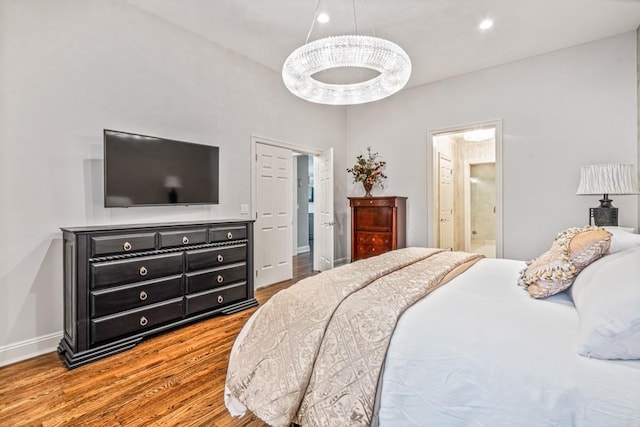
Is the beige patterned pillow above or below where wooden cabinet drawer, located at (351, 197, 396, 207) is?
below

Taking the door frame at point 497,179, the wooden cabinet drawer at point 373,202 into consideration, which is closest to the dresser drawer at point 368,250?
the wooden cabinet drawer at point 373,202

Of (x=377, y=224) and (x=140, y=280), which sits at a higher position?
(x=377, y=224)

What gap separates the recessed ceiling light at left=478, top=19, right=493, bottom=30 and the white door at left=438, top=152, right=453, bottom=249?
194 cm

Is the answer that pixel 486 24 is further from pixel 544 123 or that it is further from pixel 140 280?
pixel 140 280

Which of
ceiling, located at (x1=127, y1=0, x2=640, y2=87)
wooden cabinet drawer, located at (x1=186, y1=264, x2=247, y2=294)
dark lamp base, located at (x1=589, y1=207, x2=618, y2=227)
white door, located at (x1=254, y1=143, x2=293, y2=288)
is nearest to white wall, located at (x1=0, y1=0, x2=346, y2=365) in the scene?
ceiling, located at (x1=127, y1=0, x2=640, y2=87)

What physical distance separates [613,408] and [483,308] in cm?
52

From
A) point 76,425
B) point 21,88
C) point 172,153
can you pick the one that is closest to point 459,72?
point 172,153

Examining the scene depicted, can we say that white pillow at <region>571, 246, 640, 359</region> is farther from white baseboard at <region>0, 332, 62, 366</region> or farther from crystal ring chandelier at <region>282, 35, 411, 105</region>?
white baseboard at <region>0, 332, 62, 366</region>

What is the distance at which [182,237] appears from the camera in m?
2.84

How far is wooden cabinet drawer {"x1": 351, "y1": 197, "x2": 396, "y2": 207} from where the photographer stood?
447 cm

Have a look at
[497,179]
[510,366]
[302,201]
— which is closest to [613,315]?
[510,366]

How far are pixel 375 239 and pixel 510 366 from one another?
357cm

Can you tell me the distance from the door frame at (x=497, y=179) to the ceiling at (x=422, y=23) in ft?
2.76

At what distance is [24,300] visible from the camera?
7.84 ft
